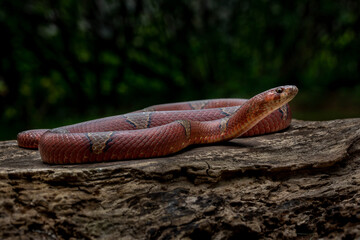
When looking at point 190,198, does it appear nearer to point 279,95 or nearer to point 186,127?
point 186,127

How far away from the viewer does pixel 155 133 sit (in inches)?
89.0

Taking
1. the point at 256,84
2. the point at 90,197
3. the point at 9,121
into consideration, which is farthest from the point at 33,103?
the point at 90,197

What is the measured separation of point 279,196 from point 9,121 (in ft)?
18.1

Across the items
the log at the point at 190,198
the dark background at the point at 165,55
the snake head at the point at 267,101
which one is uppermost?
the dark background at the point at 165,55

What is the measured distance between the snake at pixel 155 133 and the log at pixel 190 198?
122 millimetres

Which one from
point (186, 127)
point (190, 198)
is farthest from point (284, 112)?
point (190, 198)

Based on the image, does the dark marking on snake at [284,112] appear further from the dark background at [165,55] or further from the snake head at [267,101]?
the dark background at [165,55]

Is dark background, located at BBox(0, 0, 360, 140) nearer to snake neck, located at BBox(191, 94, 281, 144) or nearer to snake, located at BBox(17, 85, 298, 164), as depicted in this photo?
snake, located at BBox(17, 85, 298, 164)

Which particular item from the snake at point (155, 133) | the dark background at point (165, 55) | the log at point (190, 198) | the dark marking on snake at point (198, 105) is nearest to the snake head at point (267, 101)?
the snake at point (155, 133)

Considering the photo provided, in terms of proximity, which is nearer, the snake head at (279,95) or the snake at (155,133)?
the snake at (155,133)

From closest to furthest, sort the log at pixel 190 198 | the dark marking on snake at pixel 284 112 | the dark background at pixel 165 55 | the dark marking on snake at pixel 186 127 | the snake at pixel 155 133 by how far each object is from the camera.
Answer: the log at pixel 190 198, the snake at pixel 155 133, the dark marking on snake at pixel 186 127, the dark marking on snake at pixel 284 112, the dark background at pixel 165 55

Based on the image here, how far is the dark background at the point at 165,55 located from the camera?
592 centimetres

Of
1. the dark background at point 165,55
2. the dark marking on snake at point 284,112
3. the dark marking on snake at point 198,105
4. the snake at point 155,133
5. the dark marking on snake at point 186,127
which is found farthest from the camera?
the dark background at point 165,55

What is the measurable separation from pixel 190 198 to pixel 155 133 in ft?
2.02
